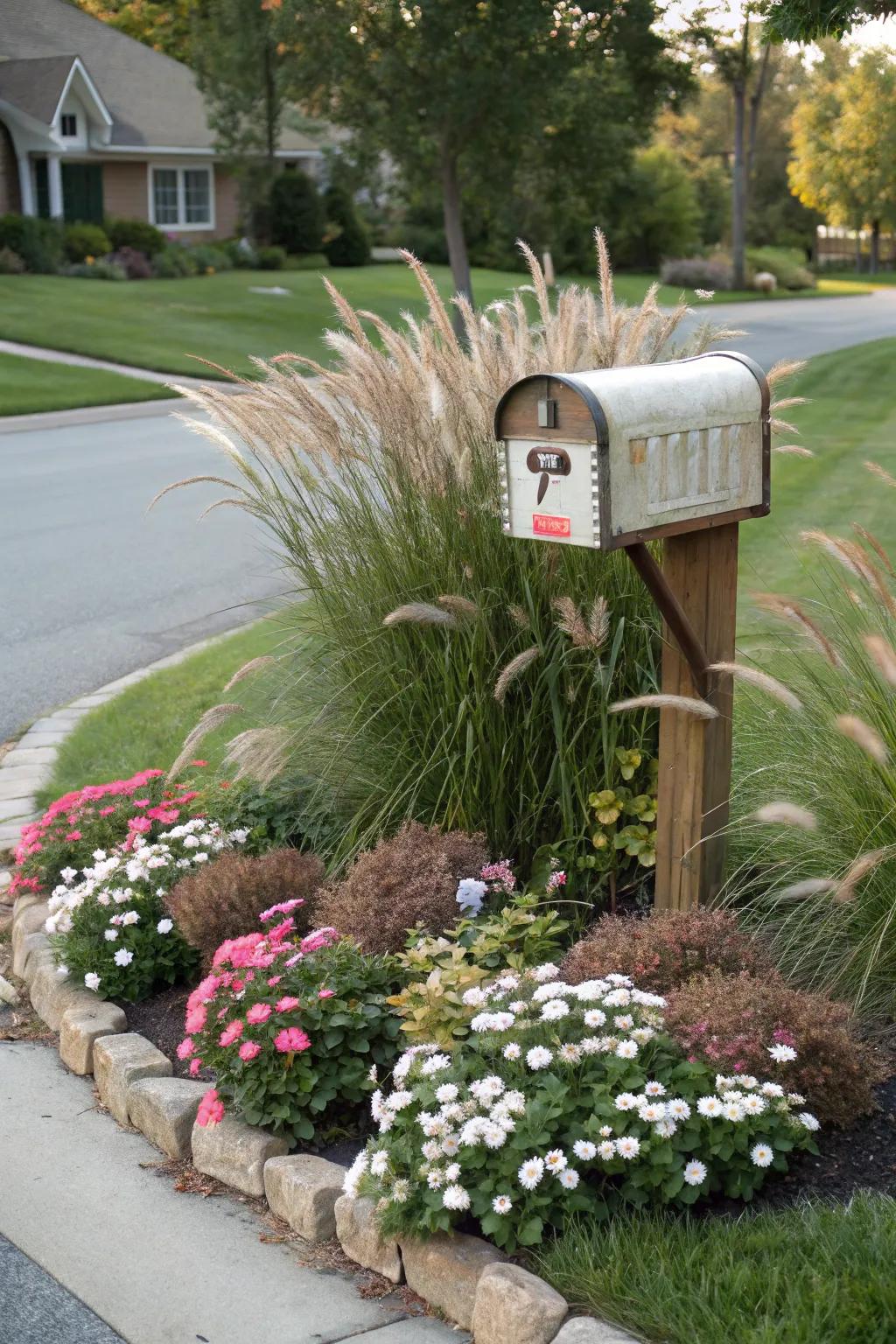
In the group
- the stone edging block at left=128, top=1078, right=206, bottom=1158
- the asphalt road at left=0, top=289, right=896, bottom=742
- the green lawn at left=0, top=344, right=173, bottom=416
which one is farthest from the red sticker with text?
the green lawn at left=0, top=344, right=173, bottom=416

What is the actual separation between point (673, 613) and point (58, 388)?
18.9 meters

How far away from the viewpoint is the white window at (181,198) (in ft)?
135

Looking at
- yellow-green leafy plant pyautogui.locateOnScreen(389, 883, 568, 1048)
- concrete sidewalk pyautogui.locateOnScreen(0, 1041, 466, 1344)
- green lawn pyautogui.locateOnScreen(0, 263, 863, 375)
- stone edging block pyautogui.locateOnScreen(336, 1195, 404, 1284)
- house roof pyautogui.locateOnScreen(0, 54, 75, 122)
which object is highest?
house roof pyautogui.locateOnScreen(0, 54, 75, 122)

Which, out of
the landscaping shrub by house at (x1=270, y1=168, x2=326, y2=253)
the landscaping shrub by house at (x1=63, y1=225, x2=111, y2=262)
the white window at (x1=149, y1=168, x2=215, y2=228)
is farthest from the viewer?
the landscaping shrub by house at (x1=270, y1=168, x2=326, y2=253)

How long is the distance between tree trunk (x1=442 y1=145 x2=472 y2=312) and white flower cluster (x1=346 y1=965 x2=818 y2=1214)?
24.0 m

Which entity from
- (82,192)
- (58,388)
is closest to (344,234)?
(82,192)

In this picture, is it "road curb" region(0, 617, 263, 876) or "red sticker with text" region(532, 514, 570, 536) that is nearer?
"red sticker with text" region(532, 514, 570, 536)

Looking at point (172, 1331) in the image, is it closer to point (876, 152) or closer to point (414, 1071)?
point (414, 1071)

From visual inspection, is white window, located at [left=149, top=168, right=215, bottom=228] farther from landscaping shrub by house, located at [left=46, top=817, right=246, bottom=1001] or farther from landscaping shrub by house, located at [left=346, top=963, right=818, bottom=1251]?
landscaping shrub by house, located at [left=346, top=963, right=818, bottom=1251]

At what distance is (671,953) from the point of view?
3621mm

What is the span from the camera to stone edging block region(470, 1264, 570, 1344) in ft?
8.98

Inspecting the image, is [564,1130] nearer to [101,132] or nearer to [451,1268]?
[451,1268]

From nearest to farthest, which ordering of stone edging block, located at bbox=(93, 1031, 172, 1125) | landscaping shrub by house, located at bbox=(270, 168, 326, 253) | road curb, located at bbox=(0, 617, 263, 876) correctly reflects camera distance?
1. stone edging block, located at bbox=(93, 1031, 172, 1125)
2. road curb, located at bbox=(0, 617, 263, 876)
3. landscaping shrub by house, located at bbox=(270, 168, 326, 253)

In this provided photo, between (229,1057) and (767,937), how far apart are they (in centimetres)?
150
